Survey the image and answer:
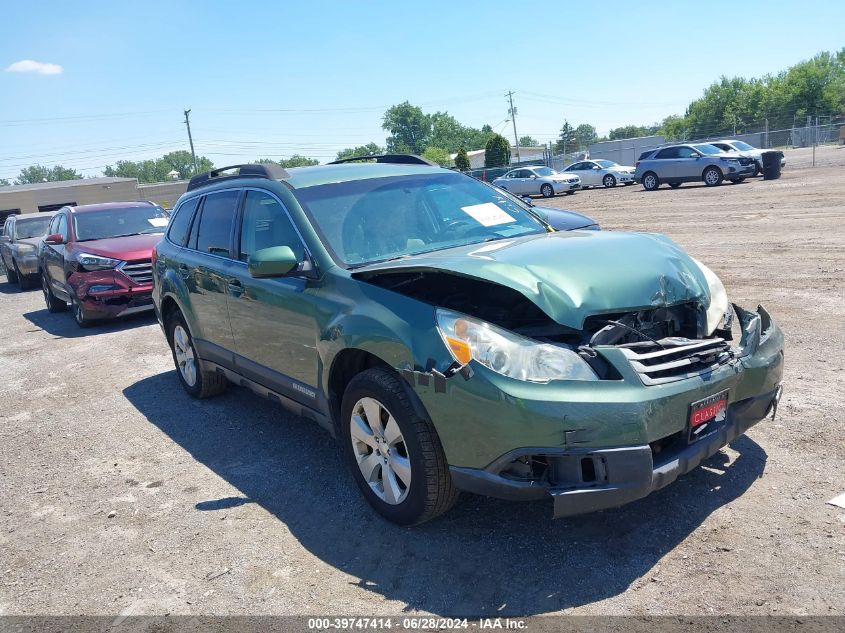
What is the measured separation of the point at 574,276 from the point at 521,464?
97 cm

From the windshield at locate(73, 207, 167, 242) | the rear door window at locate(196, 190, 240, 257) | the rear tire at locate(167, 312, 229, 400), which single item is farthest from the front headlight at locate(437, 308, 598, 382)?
the windshield at locate(73, 207, 167, 242)

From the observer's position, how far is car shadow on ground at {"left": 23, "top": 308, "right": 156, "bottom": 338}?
10.4 meters

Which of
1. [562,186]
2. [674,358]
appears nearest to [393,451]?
[674,358]

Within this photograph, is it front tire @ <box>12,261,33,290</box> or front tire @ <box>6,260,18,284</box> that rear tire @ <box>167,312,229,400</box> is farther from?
front tire @ <box>6,260,18,284</box>

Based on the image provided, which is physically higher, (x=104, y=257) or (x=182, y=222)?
(x=182, y=222)

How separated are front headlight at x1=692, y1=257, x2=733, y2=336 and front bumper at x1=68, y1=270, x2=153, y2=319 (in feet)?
27.3

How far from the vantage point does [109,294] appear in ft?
32.9

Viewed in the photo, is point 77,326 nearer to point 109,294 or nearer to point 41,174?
point 109,294

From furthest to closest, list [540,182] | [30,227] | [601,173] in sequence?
[601,173], [540,182], [30,227]

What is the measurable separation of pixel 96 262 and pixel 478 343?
28.6 feet

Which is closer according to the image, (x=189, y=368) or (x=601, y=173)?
(x=189, y=368)

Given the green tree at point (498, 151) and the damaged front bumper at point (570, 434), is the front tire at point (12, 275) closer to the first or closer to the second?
the damaged front bumper at point (570, 434)

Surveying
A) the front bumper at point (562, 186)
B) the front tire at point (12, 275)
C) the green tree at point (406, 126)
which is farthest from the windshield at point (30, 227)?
the green tree at point (406, 126)

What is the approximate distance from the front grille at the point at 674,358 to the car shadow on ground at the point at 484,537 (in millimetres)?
786
